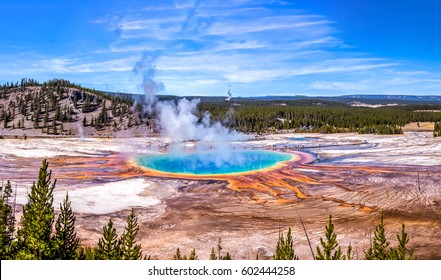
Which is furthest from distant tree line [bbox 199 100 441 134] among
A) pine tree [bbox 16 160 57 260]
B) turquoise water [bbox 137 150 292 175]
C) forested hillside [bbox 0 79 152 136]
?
pine tree [bbox 16 160 57 260]

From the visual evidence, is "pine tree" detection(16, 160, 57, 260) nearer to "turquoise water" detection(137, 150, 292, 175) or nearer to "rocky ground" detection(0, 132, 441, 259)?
"rocky ground" detection(0, 132, 441, 259)

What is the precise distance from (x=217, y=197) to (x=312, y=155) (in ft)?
87.5

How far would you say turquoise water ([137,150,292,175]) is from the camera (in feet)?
133

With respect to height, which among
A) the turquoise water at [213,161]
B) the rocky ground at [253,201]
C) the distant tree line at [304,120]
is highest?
the distant tree line at [304,120]

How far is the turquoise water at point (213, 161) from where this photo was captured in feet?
133

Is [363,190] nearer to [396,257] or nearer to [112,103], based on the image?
[396,257]

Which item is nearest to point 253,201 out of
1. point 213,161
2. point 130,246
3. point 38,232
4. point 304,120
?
point 130,246

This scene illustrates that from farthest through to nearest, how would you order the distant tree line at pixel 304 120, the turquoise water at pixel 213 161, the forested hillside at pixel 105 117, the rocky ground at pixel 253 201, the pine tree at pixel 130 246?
the distant tree line at pixel 304 120
the forested hillside at pixel 105 117
the turquoise water at pixel 213 161
the rocky ground at pixel 253 201
the pine tree at pixel 130 246

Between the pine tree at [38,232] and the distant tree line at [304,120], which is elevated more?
the distant tree line at [304,120]

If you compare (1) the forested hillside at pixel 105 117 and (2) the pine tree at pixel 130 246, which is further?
(1) the forested hillside at pixel 105 117

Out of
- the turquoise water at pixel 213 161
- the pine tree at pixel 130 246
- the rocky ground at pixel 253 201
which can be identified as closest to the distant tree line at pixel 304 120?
the turquoise water at pixel 213 161

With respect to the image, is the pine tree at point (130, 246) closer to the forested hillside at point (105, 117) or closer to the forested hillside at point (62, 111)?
the forested hillside at point (105, 117)

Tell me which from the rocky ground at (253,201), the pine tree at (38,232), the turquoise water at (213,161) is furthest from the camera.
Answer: the turquoise water at (213,161)

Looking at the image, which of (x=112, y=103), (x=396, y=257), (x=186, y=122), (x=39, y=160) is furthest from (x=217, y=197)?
(x=112, y=103)
